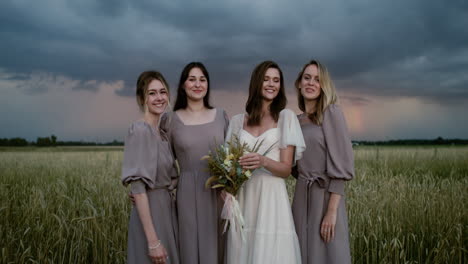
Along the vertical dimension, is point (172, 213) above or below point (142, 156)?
below

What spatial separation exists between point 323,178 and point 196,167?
1.22 metres

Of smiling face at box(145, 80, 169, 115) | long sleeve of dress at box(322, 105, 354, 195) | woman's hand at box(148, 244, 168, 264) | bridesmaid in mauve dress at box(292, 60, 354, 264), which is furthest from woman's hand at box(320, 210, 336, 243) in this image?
smiling face at box(145, 80, 169, 115)

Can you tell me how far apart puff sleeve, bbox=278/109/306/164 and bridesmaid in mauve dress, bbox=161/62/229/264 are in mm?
623

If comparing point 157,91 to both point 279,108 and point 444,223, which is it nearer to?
point 279,108

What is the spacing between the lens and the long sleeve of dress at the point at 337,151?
338cm

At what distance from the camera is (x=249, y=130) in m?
3.72

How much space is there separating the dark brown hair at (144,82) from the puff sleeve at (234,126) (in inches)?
28.0

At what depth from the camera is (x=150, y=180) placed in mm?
3268

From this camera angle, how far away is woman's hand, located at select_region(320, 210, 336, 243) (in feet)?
11.0

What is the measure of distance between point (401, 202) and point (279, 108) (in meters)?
4.12

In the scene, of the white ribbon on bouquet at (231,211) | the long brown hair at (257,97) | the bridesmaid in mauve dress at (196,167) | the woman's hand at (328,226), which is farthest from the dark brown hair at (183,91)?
the woman's hand at (328,226)

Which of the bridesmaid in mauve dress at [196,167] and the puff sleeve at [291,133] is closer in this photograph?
the puff sleeve at [291,133]

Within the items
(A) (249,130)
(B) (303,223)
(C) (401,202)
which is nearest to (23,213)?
(A) (249,130)

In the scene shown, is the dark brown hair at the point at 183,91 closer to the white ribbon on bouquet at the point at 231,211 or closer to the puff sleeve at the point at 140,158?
the puff sleeve at the point at 140,158
